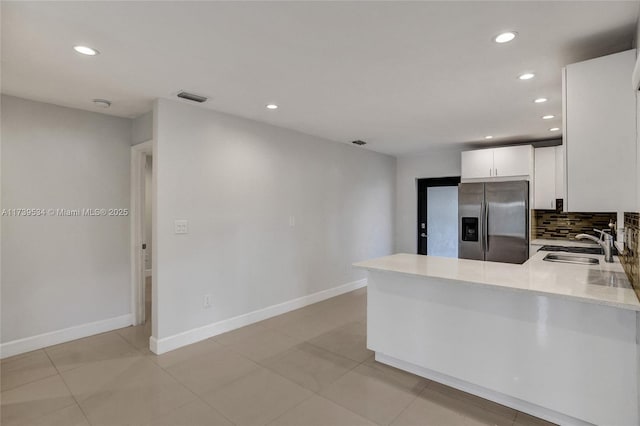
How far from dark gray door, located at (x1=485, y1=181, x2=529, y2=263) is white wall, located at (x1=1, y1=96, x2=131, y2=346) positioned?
4.87 meters

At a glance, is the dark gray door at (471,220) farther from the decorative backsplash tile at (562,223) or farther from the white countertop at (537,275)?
the white countertop at (537,275)

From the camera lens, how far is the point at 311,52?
2143 millimetres

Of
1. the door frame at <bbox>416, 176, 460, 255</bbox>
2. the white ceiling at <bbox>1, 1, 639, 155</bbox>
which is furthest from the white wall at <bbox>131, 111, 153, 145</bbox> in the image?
the door frame at <bbox>416, 176, 460, 255</bbox>

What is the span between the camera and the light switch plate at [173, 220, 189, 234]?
10.4ft

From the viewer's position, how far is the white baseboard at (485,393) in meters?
2.07

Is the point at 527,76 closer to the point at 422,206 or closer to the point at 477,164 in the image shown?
the point at 477,164

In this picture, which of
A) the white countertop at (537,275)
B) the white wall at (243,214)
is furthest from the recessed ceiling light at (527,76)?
the white wall at (243,214)

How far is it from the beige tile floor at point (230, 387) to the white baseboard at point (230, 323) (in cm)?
9

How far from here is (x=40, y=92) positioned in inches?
115

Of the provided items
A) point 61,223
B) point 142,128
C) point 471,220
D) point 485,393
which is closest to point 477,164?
point 471,220

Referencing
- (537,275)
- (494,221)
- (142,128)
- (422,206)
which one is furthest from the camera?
(422,206)

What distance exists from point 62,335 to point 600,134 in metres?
4.88

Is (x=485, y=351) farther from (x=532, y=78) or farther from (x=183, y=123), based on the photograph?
(x=183, y=123)

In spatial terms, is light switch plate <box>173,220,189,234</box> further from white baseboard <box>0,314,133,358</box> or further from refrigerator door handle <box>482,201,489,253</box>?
refrigerator door handle <box>482,201,489,253</box>
